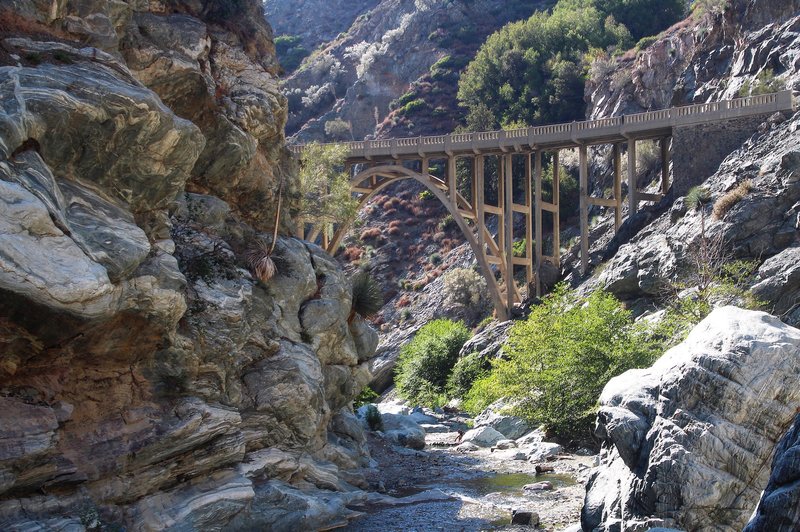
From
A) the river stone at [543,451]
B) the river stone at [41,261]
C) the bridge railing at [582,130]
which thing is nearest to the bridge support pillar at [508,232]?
the bridge railing at [582,130]

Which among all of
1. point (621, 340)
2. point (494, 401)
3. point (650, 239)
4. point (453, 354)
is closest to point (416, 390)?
point (453, 354)

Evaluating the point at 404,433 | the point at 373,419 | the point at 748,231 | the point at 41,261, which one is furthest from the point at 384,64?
the point at 41,261

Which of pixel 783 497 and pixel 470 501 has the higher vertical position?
pixel 783 497

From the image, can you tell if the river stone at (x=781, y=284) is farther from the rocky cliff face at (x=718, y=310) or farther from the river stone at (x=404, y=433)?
the river stone at (x=404, y=433)

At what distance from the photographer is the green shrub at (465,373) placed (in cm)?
3700

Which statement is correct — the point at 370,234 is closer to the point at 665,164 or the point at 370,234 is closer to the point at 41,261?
the point at 665,164

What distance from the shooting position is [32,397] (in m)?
13.3

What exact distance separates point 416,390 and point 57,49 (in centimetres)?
2767

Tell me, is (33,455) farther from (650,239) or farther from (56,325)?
(650,239)

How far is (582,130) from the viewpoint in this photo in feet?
125

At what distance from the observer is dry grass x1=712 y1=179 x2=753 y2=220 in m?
30.2

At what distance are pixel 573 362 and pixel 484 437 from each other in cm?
441

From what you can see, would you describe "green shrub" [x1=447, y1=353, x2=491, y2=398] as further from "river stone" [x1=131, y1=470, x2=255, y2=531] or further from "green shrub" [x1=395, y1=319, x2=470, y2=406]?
"river stone" [x1=131, y1=470, x2=255, y2=531]

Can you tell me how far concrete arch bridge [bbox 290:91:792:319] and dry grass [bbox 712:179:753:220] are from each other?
3.85 meters
